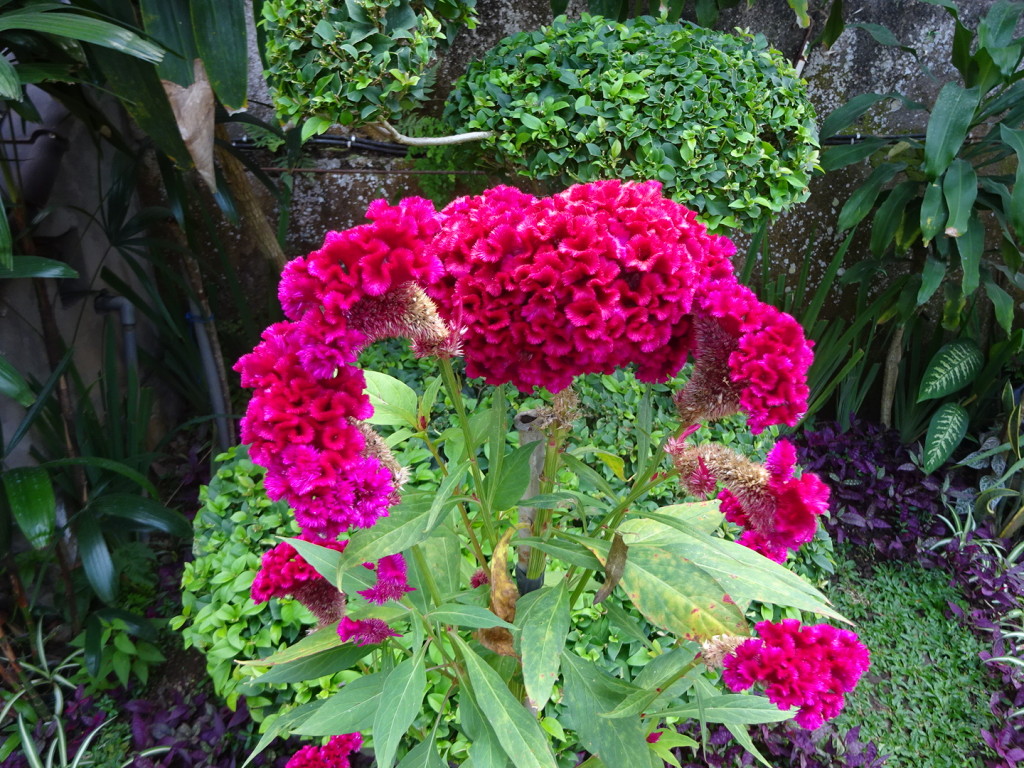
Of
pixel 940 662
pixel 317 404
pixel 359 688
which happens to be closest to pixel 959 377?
pixel 940 662

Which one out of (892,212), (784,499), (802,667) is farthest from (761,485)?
(892,212)

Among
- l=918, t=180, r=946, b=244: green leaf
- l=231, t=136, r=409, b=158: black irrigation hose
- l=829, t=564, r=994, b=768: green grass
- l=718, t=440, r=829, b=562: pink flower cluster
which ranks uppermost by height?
l=918, t=180, r=946, b=244: green leaf

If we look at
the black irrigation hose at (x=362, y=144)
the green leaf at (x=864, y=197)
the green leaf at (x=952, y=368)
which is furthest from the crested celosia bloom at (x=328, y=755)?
the green leaf at (x=952, y=368)

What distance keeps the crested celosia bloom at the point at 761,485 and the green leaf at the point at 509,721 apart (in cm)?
35

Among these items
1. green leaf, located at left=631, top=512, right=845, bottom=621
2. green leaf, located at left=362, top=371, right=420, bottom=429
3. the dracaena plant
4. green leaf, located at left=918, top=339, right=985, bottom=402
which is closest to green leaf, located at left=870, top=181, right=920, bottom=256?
green leaf, located at left=918, top=339, right=985, bottom=402

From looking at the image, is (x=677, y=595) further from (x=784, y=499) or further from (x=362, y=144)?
(x=362, y=144)

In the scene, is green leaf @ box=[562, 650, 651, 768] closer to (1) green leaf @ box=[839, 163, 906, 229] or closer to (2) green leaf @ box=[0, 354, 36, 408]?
(2) green leaf @ box=[0, 354, 36, 408]

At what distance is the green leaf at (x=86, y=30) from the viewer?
125 centimetres

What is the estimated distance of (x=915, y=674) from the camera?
202 centimetres

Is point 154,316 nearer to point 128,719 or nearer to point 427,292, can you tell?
point 128,719

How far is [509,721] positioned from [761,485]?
1.34 ft

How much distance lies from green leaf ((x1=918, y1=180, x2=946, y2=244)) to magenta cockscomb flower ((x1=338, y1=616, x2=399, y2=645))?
6.65 feet

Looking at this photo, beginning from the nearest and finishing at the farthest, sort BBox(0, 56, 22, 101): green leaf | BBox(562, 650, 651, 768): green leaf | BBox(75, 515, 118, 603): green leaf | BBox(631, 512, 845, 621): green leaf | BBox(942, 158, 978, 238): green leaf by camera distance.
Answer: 1. BBox(631, 512, 845, 621): green leaf
2. BBox(562, 650, 651, 768): green leaf
3. BBox(0, 56, 22, 101): green leaf
4. BBox(75, 515, 118, 603): green leaf
5. BBox(942, 158, 978, 238): green leaf

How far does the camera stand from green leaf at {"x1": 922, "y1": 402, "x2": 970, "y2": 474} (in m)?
2.45
